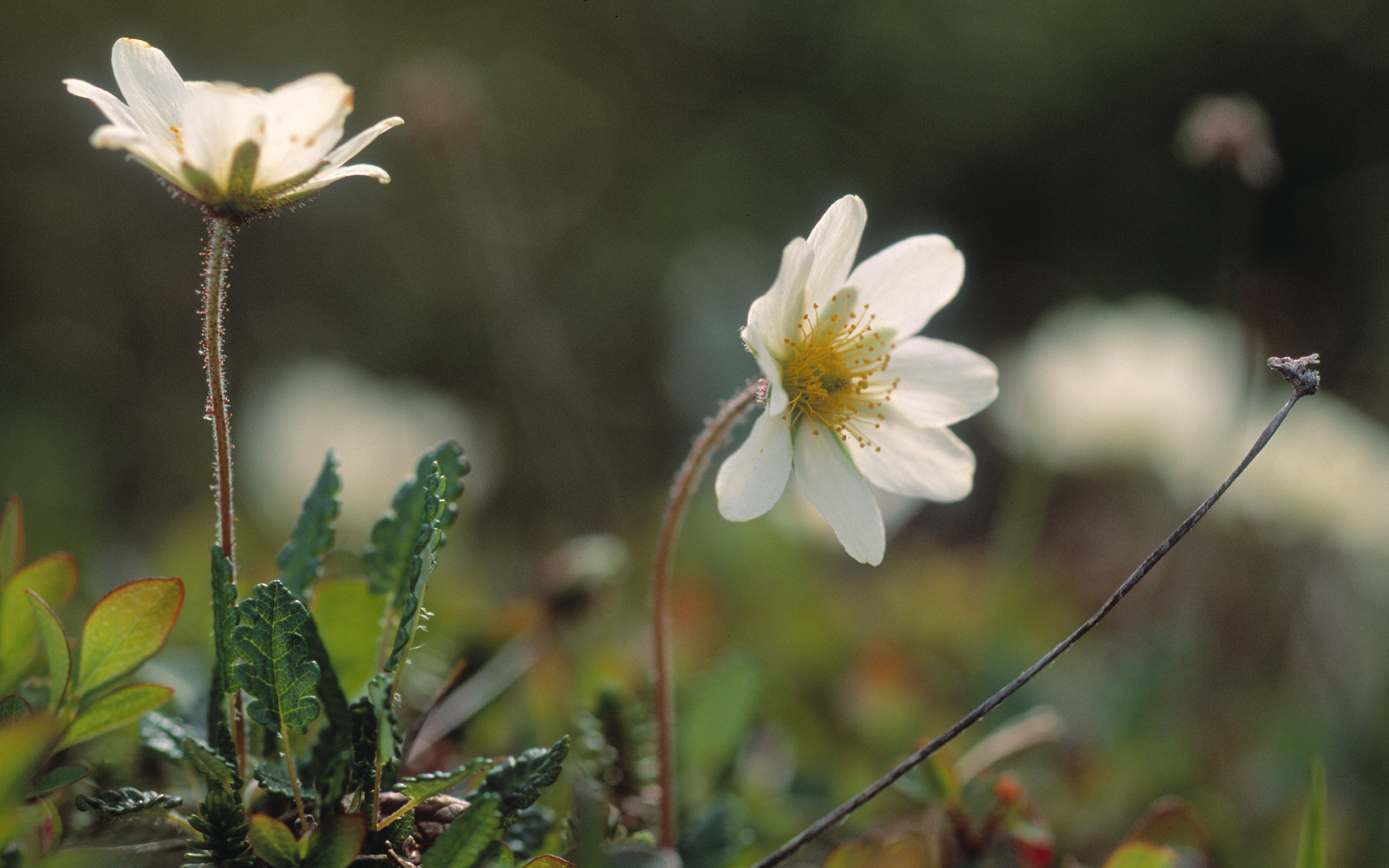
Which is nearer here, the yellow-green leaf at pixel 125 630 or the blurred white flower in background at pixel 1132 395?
the yellow-green leaf at pixel 125 630

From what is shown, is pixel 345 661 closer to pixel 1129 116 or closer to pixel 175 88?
pixel 175 88

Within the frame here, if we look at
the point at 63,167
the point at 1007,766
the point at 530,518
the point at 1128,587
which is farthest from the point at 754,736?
the point at 63,167

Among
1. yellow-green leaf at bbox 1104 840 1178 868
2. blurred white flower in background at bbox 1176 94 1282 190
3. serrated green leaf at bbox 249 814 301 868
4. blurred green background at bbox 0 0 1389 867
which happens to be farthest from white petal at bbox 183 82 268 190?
blurred white flower in background at bbox 1176 94 1282 190

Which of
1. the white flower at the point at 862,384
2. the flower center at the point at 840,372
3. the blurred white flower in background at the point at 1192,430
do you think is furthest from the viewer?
the blurred white flower in background at the point at 1192,430

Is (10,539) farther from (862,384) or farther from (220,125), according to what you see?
(862,384)

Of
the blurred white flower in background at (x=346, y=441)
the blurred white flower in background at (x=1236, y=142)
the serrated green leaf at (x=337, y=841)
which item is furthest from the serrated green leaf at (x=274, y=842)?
the blurred white flower in background at (x=1236, y=142)

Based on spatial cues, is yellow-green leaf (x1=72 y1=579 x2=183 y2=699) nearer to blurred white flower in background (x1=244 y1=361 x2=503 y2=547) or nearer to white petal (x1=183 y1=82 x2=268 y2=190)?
white petal (x1=183 y1=82 x2=268 y2=190)

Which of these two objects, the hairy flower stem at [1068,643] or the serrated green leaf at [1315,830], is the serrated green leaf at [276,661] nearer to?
the hairy flower stem at [1068,643]
